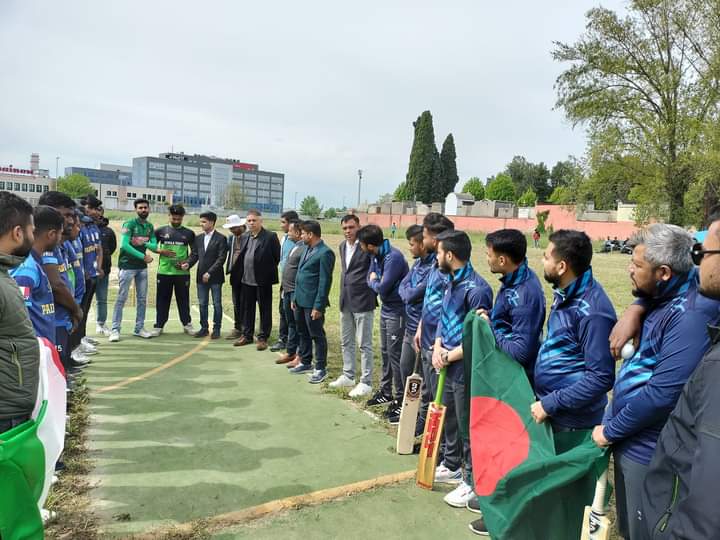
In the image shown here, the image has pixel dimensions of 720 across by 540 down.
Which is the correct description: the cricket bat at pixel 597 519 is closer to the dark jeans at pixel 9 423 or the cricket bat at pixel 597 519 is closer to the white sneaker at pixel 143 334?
the dark jeans at pixel 9 423

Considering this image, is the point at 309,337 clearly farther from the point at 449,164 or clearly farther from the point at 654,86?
the point at 449,164

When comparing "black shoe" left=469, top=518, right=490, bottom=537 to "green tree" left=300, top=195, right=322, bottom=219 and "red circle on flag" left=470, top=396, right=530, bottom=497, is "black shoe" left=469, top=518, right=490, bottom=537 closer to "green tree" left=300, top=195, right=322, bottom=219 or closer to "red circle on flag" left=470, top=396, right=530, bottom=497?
"red circle on flag" left=470, top=396, right=530, bottom=497

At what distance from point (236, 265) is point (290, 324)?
1.63 meters

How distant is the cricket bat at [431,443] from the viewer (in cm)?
382

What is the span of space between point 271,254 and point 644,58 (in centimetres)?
1788

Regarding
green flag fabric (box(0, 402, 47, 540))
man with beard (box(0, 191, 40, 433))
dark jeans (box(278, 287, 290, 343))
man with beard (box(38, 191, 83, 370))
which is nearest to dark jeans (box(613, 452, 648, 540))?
green flag fabric (box(0, 402, 47, 540))

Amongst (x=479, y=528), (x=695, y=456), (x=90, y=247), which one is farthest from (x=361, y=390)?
(x=695, y=456)

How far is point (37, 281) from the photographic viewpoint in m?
3.52

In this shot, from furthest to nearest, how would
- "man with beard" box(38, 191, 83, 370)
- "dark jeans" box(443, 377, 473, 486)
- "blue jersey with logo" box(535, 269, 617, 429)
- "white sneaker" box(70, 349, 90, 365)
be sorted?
"white sneaker" box(70, 349, 90, 365)
"man with beard" box(38, 191, 83, 370)
"dark jeans" box(443, 377, 473, 486)
"blue jersey with logo" box(535, 269, 617, 429)

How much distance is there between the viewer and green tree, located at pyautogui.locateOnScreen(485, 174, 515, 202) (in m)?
83.0

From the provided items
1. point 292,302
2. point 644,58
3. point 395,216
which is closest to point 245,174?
point 395,216

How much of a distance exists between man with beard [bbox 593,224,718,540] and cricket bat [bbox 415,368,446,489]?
144 cm

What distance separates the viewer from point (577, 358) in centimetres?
282

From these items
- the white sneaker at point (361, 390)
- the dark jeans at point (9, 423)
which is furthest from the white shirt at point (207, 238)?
the dark jeans at point (9, 423)
